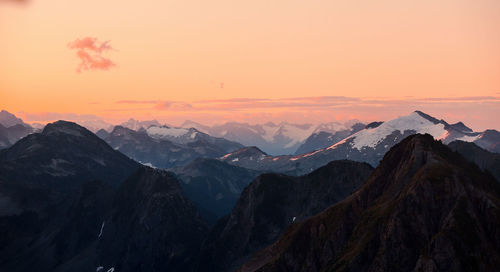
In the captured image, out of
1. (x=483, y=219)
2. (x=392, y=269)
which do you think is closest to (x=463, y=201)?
A: (x=483, y=219)

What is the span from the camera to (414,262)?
195m

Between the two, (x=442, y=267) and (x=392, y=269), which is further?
(x=392, y=269)

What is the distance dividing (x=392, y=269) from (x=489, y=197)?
44430mm

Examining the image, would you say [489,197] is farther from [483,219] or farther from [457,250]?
[457,250]

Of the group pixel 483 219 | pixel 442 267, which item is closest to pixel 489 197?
pixel 483 219

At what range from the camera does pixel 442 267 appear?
182 metres

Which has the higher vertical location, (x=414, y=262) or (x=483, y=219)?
(x=483, y=219)

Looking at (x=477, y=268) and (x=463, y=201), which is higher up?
(x=463, y=201)

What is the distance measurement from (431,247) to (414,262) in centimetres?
1086

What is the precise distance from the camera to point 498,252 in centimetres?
18550

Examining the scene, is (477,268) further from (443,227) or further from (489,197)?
(489,197)

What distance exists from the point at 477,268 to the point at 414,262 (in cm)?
2208

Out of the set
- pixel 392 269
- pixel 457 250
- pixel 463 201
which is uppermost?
pixel 463 201

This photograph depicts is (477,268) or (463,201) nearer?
(477,268)
